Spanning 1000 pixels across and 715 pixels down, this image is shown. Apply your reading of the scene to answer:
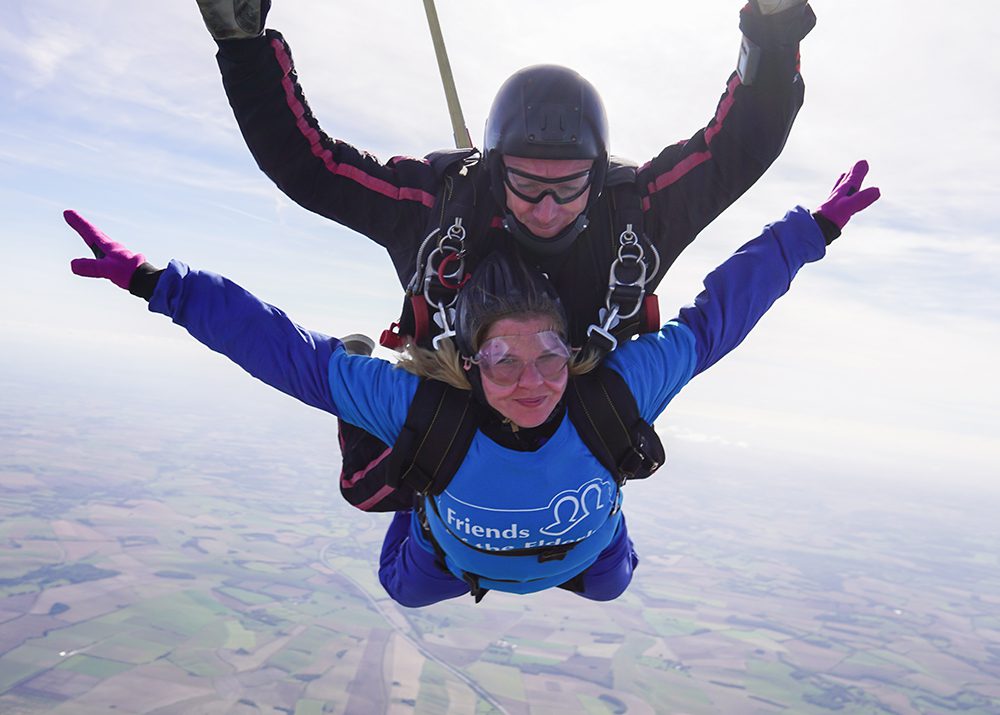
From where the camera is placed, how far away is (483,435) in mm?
2148

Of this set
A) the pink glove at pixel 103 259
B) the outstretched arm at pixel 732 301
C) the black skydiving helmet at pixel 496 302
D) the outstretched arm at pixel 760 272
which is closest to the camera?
the pink glove at pixel 103 259

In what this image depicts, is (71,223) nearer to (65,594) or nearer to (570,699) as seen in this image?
(570,699)

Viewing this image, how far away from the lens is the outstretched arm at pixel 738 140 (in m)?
2.39

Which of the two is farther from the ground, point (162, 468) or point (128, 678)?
point (162, 468)

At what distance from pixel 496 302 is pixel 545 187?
1.71ft

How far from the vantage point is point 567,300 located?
8.66 feet

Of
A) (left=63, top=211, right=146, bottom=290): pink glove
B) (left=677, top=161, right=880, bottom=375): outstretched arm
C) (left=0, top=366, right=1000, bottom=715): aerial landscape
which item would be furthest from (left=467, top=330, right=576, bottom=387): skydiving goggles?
(left=0, top=366, right=1000, bottom=715): aerial landscape

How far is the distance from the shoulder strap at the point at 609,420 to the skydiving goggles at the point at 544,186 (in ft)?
2.25

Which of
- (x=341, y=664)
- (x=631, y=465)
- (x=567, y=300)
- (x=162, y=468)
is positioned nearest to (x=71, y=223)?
(x=567, y=300)

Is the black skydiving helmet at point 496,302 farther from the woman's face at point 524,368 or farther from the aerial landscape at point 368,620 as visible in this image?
the aerial landscape at point 368,620

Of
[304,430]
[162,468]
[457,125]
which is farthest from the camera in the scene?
[304,430]

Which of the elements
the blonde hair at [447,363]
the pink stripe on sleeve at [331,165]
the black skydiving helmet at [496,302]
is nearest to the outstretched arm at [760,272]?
the blonde hair at [447,363]

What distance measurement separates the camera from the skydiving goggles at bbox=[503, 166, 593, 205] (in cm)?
241

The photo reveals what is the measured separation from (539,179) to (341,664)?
47587mm
